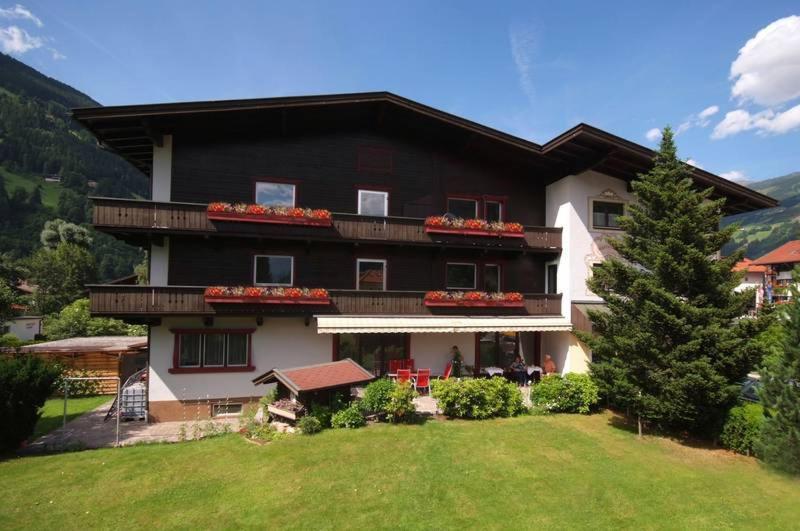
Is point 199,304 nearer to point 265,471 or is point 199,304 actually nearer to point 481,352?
point 265,471

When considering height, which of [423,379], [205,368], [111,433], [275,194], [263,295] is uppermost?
[275,194]

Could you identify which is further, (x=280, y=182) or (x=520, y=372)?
(x=520, y=372)

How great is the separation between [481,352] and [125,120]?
58.2 ft

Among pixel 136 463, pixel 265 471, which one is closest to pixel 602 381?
pixel 265 471

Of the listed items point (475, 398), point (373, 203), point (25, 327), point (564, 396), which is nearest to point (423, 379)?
point (475, 398)

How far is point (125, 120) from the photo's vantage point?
51.3ft

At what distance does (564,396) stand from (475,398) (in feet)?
12.1

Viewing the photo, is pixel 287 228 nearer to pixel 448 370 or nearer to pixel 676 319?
pixel 448 370

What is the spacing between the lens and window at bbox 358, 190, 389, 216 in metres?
18.7

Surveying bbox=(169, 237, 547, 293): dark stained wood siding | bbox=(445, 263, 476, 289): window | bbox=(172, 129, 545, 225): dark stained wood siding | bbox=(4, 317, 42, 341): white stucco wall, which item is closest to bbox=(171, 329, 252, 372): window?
bbox=(169, 237, 547, 293): dark stained wood siding

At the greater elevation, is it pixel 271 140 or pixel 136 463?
pixel 271 140

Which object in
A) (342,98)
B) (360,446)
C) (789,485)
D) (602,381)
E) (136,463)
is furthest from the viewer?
(342,98)

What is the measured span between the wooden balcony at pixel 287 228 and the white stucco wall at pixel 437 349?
432 centimetres

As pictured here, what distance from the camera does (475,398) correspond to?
14.3m
